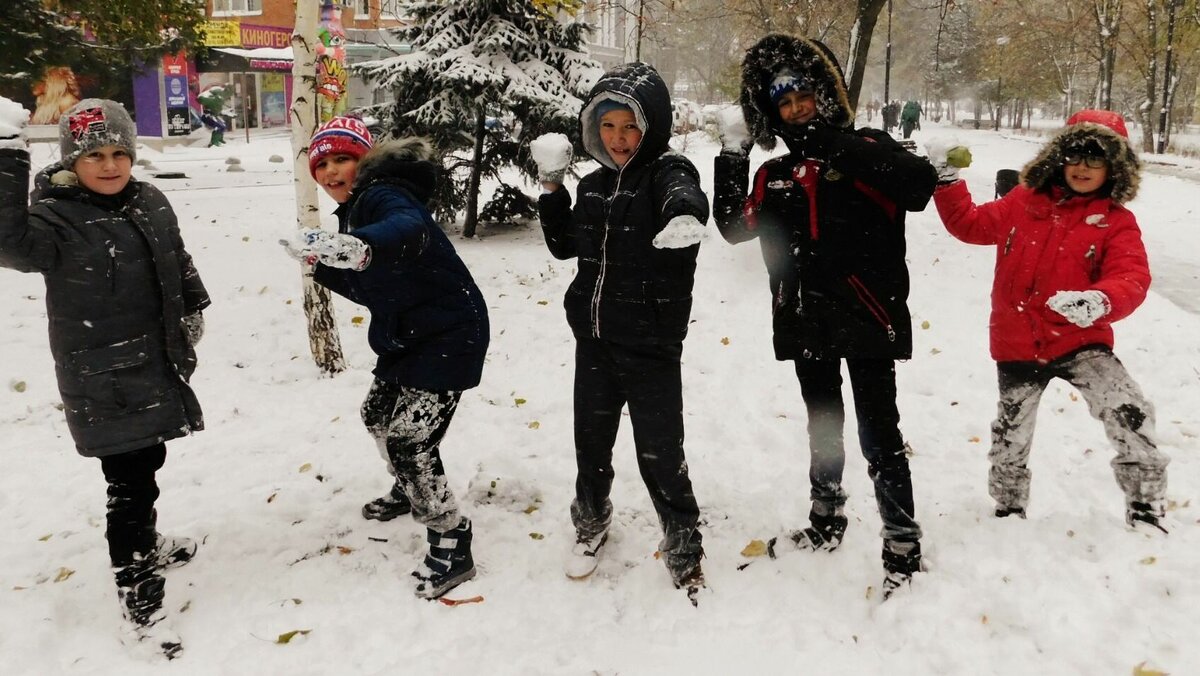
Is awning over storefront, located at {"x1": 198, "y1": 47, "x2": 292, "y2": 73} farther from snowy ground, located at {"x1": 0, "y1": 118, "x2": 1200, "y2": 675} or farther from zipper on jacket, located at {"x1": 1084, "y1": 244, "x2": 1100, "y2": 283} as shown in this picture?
zipper on jacket, located at {"x1": 1084, "y1": 244, "x2": 1100, "y2": 283}

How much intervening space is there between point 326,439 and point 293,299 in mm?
3663

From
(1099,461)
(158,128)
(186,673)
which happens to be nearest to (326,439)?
(186,673)

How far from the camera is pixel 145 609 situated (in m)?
3.03

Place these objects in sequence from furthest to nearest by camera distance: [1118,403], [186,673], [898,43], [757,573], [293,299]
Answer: [898,43] < [293,299] < [757,573] < [1118,403] < [186,673]

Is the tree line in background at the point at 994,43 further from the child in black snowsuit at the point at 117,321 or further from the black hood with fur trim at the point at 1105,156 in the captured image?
the child in black snowsuit at the point at 117,321

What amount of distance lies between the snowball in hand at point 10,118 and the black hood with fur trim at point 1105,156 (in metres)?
4.01

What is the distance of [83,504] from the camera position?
4031mm

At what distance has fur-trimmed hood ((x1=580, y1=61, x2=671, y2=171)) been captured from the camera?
2.93 m

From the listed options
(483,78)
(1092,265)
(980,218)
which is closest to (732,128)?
(980,218)

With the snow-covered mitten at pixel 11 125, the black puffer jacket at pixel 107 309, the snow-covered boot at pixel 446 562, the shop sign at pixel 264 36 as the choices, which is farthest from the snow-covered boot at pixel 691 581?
the shop sign at pixel 264 36

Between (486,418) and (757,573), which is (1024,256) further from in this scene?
(486,418)

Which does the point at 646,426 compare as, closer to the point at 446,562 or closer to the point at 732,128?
the point at 446,562

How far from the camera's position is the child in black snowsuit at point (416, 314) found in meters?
3.06

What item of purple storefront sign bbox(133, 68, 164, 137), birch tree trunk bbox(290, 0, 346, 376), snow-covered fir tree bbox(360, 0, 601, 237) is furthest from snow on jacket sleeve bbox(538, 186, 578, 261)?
purple storefront sign bbox(133, 68, 164, 137)
